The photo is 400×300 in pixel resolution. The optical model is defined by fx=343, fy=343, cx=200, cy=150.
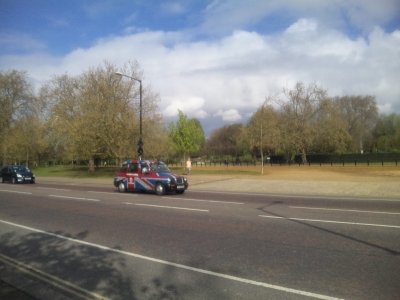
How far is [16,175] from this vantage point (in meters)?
29.3

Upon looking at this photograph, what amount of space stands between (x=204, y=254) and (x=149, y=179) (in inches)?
485

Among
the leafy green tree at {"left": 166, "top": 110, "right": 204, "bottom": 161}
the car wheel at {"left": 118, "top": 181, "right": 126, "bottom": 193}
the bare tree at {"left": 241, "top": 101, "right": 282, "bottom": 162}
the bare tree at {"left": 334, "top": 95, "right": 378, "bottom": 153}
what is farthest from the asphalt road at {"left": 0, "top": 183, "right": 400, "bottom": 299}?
the bare tree at {"left": 334, "top": 95, "right": 378, "bottom": 153}

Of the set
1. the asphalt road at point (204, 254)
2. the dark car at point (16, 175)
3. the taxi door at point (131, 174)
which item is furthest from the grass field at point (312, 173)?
the asphalt road at point (204, 254)

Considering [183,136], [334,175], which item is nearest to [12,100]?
[183,136]

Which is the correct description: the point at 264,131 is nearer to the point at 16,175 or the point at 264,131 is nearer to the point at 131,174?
the point at 131,174

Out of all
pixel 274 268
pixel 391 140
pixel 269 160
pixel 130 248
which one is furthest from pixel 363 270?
pixel 391 140

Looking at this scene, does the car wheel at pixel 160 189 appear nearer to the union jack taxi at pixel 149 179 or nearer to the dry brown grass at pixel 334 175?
the union jack taxi at pixel 149 179

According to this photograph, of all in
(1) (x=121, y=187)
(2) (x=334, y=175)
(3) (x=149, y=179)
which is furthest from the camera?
(2) (x=334, y=175)

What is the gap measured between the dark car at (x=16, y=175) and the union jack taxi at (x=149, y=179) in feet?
43.7

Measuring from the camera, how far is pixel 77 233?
8852 millimetres

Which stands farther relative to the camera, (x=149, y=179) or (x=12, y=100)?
(x=12, y=100)

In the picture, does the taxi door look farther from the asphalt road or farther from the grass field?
the grass field

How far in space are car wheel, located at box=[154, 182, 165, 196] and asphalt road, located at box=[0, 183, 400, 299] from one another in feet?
20.6

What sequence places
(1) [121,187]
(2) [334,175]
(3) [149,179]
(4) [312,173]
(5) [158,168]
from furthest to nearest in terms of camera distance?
(4) [312,173] < (2) [334,175] < (1) [121,187] < (5) [158,168] < (3) [149,179]
